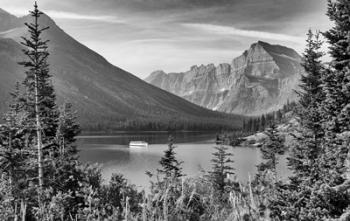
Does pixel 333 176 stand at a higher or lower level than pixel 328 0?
lower

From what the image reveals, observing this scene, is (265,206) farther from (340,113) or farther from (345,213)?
(340,113)


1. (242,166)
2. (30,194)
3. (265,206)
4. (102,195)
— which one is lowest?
(242,166)

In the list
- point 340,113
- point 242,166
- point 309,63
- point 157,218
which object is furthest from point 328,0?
point 242,166

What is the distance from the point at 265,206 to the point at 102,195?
4.72m

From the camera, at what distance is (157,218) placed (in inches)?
208

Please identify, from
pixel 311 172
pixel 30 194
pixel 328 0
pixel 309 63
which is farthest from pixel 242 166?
pixel 311 172

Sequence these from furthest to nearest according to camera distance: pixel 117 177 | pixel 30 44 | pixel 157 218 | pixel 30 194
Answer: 1. pixel 30 44
2. pixel 30 194
3. pixel 117 177
4. pixel 157 218

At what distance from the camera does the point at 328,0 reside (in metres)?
19.4

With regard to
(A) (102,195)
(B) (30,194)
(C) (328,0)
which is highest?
(C) (328,0)

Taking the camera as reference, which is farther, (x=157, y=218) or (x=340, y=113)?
(x=340, y=113)

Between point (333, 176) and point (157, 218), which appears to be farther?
point (333, 176)

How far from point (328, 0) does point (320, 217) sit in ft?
53.9

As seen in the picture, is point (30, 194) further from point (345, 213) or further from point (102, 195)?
point (345, 213)

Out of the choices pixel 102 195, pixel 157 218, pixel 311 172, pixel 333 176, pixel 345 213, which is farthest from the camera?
pixel 102 195
